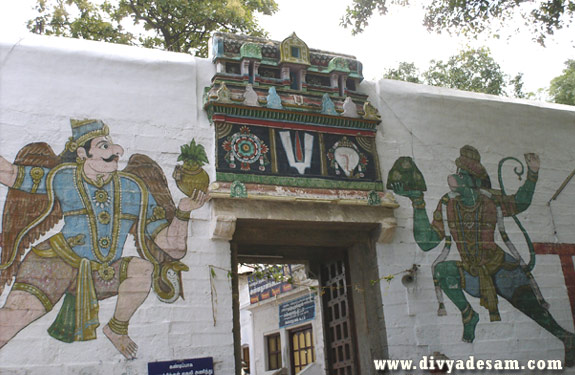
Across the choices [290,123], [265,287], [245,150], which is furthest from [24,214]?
[265,287]

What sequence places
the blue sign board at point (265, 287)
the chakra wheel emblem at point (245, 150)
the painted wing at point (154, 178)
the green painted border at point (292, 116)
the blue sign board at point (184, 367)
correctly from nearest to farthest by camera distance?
the blue sign board at point (184, 367)
the painted wing at point (154, 178)
the chakra wheel emblem at point (245, 150)
the green painted border at point (292, 116)
the blue sign board at point (265, 287)

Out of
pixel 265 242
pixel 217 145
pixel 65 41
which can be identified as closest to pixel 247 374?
pixel 265 242

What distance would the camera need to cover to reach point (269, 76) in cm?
724

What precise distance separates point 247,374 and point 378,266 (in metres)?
7.68

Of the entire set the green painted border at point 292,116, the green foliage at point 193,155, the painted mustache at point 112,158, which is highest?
the green painted border at point 292,116

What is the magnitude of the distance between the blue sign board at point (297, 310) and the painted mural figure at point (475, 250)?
4.27 metres

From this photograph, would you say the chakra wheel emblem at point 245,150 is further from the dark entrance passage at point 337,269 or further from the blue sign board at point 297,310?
the blue sign board at point 297,310

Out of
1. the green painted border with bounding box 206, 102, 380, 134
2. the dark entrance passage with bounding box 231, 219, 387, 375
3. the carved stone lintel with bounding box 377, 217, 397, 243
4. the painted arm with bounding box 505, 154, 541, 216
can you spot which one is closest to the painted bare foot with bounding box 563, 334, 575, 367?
the painted arm with bounding box 505, 154, 541, 216

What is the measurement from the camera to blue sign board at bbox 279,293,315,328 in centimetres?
1135

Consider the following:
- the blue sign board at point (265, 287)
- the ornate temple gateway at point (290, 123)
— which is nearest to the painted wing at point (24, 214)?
the ornate temple gateway at point (290, 123)

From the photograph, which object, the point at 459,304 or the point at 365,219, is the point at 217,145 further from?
the point at 459,304

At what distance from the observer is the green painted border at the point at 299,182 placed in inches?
257

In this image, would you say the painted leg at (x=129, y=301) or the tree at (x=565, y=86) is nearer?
the painted leg at (x=129, y=301)

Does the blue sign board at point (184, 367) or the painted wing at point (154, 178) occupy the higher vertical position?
the painted wing at point (154, 178)
